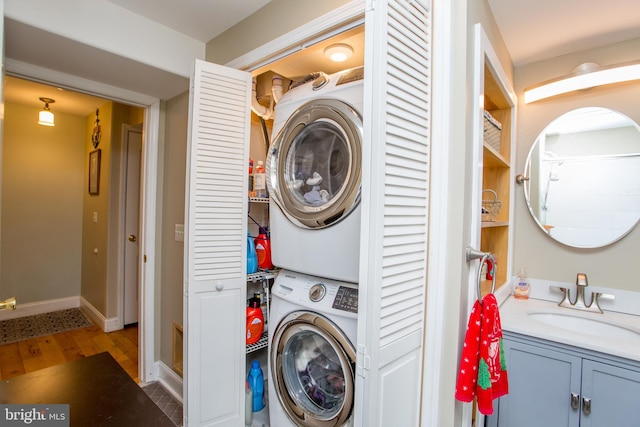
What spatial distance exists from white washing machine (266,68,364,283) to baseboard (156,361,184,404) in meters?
1.33

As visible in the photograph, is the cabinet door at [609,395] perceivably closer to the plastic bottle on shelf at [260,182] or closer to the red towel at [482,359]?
the red towel at [482,359]

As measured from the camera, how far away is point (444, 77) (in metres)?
1.20

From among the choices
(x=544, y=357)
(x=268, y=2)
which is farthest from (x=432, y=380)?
(x=268, y=2)

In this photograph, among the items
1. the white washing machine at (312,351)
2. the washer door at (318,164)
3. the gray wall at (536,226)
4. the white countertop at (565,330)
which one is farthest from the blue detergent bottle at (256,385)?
the gray wall at (536,226)

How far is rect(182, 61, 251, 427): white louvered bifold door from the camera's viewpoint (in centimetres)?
160

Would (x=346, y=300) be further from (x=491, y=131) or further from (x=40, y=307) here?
(x=40, y=307)

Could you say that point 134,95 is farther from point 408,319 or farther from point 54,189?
point 54,189

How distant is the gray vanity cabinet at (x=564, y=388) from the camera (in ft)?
4.18

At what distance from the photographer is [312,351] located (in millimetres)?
1541

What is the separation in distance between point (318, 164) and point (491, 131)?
101cm

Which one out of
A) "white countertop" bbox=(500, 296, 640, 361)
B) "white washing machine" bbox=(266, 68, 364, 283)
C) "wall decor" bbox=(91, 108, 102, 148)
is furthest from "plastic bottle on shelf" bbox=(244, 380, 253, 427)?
"wall decor" bbox=(91, 108, 102, 148)

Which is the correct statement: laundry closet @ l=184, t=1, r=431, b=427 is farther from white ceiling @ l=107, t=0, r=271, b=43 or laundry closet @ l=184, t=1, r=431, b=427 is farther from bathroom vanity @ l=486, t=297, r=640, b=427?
bathroom vanity @ l=486, t=297, r=640, b=427

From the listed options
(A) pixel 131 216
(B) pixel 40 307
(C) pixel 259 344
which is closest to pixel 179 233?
(C) pixel 259 344

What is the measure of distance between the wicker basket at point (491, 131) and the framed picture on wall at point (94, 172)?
3869 millimetres
